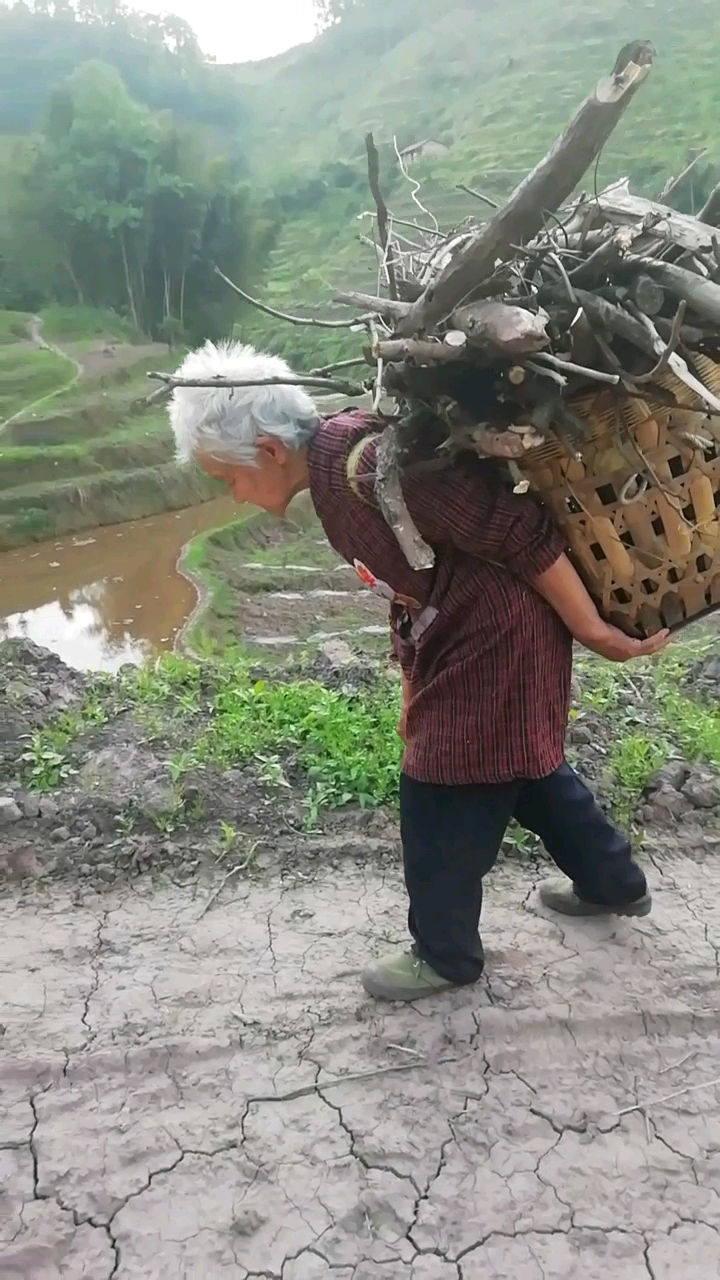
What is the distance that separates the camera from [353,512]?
5.12 ft

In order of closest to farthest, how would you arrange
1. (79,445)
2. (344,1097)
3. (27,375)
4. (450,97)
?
(344,1097)
(79,445)
(27,375)
(450,97)

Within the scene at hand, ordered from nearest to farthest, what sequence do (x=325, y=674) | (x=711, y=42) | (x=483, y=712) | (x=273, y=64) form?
(x=483, y=712)
(x=325, y=674)
(x=711, y=42)
(x=273, y=64)

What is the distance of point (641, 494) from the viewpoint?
1419 mm

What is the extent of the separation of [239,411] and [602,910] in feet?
4.81

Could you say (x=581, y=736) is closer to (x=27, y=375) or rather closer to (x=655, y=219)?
(x=655, y=219)

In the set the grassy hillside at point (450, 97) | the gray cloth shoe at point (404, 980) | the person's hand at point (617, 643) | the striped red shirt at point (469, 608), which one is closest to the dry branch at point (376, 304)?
the striped red shirt at point (469, 608)

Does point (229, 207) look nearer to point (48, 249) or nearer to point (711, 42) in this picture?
point (48, 249)

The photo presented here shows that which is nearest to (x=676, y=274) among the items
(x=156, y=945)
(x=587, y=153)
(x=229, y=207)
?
(x=587, y=153)

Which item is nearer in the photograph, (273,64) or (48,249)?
(48,249)

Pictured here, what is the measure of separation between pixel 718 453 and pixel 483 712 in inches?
24.1

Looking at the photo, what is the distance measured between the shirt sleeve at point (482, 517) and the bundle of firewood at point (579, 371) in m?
0.04

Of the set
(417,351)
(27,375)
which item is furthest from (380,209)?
(27,375)

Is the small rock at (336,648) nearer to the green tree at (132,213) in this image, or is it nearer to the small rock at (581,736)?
the small rock at (581,736)

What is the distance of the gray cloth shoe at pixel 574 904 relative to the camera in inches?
83.4
